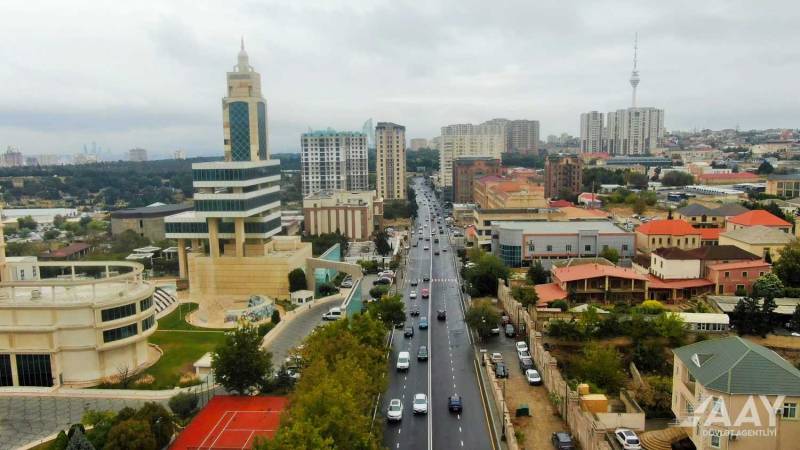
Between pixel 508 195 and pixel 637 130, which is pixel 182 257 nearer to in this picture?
pixel 508 195

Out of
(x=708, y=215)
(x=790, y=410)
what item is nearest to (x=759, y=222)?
(x=708, y=215)

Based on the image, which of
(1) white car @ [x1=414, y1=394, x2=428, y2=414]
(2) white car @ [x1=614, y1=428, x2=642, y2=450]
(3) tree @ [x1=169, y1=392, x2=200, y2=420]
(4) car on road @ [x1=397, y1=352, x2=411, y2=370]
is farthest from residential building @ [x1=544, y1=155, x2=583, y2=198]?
(3) tree @ [x1=169, y1=392, x2=200, y2=420]

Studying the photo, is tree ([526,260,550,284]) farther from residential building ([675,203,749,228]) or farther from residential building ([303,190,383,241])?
residential building ([303,190,383,241])

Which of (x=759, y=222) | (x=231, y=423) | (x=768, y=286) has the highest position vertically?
(x=759, y=222)

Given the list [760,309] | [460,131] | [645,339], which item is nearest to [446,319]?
[645,339]

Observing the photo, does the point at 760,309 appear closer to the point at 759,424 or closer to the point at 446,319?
the point at 759,424
